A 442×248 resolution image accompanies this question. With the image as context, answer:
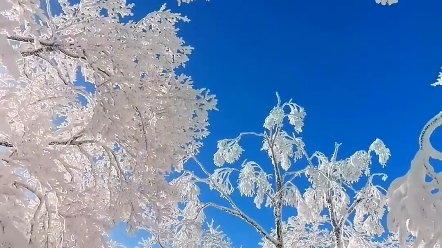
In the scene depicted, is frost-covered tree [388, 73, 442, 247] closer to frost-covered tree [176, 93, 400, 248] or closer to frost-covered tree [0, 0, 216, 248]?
frost-covered tree [0, 0, 216, 248]

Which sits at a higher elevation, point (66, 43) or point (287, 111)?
point (287, 111)

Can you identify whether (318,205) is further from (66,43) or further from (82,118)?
(66,43)

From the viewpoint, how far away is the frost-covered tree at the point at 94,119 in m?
4.59

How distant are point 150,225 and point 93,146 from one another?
1441mm

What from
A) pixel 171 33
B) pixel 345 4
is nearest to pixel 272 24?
pixel 345 4

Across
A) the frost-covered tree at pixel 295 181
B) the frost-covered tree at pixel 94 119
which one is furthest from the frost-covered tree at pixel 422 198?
the frost-covered tree at pixel 295 181

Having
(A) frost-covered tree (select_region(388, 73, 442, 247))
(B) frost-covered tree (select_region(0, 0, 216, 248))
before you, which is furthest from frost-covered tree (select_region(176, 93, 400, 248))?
(A) frost-covered tree (select_region(388, 73, 442, 247))

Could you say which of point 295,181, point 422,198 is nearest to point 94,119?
point 422,198

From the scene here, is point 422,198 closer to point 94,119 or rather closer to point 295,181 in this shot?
point 94,119

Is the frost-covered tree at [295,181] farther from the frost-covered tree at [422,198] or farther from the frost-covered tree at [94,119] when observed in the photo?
the frost-covered tree at [422,198]

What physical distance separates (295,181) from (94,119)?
6.93m

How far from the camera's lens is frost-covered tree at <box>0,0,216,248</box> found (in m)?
4.59

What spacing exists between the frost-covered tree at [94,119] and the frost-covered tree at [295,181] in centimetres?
461

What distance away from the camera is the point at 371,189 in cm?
1137
